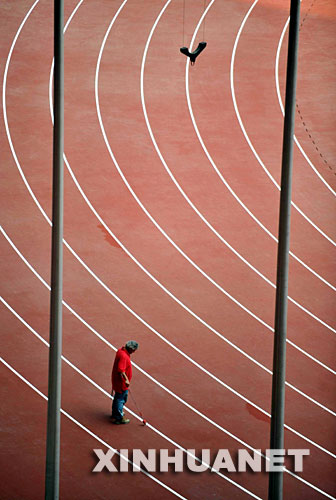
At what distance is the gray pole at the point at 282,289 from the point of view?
21.1 feet

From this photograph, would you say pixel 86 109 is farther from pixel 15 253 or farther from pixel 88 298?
pixel 88 298

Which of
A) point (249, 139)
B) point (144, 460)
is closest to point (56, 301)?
point (144, 460)

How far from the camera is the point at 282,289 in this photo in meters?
6.53

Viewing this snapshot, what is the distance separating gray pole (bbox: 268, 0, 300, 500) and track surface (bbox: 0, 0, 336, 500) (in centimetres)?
299

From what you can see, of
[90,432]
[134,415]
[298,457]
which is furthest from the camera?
[134,415]

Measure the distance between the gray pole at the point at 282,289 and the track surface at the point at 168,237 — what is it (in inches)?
118

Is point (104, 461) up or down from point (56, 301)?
down

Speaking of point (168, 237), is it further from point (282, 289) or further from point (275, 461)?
point (275, 461)

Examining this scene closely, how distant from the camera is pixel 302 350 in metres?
12.5

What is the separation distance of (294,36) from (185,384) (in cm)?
613

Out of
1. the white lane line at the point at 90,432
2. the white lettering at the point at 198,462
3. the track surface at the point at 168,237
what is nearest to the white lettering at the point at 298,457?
the track surface at the point at 168,237

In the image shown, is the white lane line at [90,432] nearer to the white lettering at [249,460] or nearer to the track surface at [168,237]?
the track surface at [168,237]

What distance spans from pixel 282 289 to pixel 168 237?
27.6 feet

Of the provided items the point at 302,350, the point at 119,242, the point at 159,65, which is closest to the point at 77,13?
the point at 159,65
